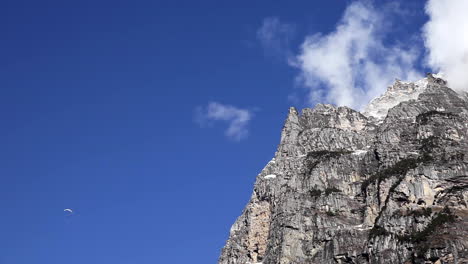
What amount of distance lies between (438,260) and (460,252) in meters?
6.36

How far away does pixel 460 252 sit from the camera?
197 m

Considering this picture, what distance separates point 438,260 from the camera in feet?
652
